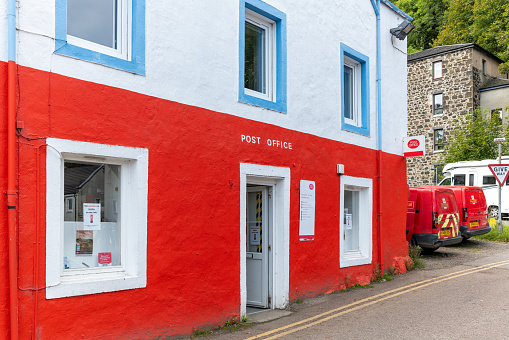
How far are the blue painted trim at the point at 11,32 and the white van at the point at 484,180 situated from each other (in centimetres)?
2115

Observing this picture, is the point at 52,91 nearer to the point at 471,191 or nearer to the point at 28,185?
the point at 28,185

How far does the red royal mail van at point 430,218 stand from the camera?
14.0 meters

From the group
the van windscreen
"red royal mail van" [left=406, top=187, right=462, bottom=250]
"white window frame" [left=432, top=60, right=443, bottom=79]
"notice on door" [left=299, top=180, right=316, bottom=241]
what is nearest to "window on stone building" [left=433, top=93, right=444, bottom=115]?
"white window frame" [left=432, top=60, right=443, bottom=79]

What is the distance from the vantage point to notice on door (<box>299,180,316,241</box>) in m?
9.30

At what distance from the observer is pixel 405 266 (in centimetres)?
1267

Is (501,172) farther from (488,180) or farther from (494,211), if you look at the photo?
(494,211)

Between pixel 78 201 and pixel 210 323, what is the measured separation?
8.85 ft

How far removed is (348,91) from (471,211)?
25.1 feet

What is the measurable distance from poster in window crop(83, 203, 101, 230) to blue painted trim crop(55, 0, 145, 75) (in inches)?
68.3

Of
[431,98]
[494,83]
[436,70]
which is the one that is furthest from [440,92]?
[494,83]

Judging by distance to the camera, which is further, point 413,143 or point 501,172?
point 501,172

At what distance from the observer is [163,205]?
6.57 metres

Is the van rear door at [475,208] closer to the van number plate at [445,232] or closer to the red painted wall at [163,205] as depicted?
the van number plate at [445,232]

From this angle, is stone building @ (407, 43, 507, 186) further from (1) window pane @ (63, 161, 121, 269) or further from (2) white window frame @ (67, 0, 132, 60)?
(1) window pane @ (63, 161, 121, 269)
